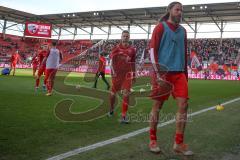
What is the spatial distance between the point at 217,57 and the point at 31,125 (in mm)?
39631

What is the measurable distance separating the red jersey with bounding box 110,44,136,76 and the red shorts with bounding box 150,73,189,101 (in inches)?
113

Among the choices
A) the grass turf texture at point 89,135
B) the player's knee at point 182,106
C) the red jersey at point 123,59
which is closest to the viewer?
the grass turf texture at point 89,135

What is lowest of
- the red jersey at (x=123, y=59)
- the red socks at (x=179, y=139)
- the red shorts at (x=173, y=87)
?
the red socks at (x=179, y=139)

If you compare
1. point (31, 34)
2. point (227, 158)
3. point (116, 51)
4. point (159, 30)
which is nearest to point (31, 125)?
point (116, 51)

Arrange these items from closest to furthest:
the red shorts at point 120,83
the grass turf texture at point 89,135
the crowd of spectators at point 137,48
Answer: the grass turf texture at point 89,135
the red shorts at point 120,83
the crowd of spectators at point 137,48

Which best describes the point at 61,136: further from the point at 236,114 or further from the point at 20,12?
the point at 20,12

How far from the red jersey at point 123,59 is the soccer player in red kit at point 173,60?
2.81 metres

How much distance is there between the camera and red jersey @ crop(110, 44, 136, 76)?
7.53 m

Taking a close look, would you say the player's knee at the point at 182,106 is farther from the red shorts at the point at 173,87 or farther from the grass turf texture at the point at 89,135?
the grass turf texture at the point at 89,135

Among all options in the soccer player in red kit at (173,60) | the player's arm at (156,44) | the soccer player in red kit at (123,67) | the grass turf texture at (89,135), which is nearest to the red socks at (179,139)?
the soccer player in red kit at (173,60)

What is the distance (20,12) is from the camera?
55.9 meters

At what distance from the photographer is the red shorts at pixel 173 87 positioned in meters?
4.58

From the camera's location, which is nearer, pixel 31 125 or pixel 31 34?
pixel 31 125

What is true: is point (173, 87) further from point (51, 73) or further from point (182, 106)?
point (51, 73)
